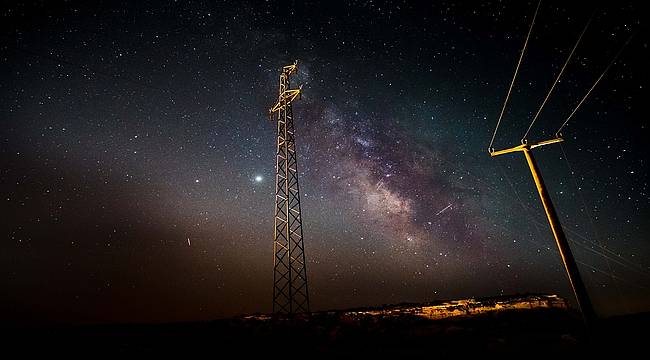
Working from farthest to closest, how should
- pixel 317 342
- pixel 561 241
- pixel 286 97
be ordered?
pixel 286 97, pixel 561 241, pixel 317 342

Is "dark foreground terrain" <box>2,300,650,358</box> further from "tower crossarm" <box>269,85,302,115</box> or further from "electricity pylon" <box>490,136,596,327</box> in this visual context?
"tower crossarm" <box>269,85,302,115</box>

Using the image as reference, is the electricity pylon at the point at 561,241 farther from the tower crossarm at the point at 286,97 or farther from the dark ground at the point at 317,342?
the tower crossarm at the point at 286,97

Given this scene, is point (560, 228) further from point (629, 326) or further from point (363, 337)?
point (363, 337)

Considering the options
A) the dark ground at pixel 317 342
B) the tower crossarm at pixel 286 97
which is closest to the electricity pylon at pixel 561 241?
the dark ground at pixel 317 342

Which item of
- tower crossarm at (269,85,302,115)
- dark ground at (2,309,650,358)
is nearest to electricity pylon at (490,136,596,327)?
dark ground at (2,309,650,358)

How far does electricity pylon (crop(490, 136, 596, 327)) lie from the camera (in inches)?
377

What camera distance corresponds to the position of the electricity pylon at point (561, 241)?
9.59 meters

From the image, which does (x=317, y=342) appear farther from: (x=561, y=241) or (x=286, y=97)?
(x=286, y=97)

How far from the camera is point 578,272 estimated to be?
9945mm

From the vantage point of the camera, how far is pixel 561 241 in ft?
34.3

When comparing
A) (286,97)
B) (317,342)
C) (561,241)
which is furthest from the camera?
(286,97)

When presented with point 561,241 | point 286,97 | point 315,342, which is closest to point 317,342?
point 315,342

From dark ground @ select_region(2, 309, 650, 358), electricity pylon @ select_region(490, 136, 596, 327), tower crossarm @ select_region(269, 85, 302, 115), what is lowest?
dark ground @ select_region(2, 309, 650, 358)

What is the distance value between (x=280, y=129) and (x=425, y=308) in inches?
515
